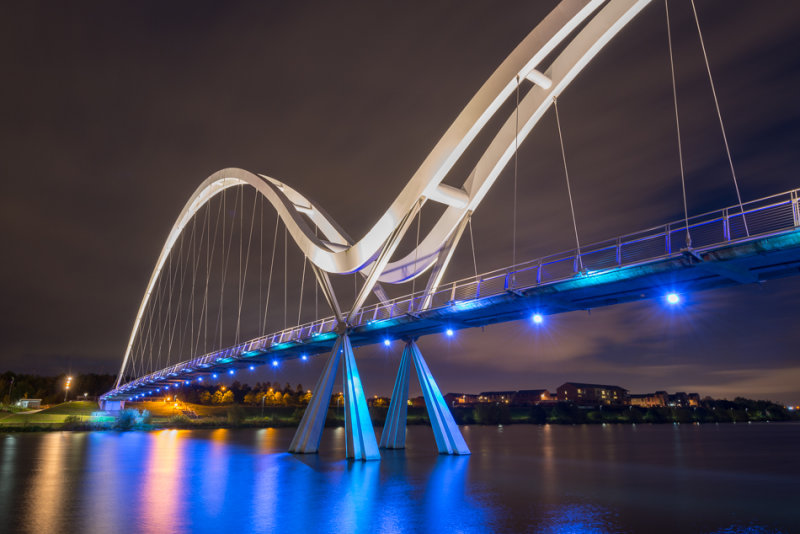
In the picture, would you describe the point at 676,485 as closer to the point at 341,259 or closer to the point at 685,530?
the point at 685,530

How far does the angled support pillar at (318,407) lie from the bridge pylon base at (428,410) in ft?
12.2

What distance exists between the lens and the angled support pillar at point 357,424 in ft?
78.1

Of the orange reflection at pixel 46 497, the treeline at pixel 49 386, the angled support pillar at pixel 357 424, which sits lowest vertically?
the orange reflection at pixel 46 497

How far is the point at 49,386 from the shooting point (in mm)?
133625

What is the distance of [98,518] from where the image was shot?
39.4ft

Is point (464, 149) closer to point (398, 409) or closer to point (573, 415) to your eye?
point (398, 409)

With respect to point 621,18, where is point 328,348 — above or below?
below

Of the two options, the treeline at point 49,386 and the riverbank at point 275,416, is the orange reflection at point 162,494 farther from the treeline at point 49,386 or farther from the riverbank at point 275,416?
the treeline at point 49,386

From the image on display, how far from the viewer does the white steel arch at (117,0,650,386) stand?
1902cm

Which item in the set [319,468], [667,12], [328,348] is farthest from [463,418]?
[667,12]

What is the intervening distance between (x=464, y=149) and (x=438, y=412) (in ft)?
39.5

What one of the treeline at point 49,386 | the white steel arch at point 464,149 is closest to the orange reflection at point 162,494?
the white steel arch at point 464,149

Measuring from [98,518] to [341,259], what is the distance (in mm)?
16422

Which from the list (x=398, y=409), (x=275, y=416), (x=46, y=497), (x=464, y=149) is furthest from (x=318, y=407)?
(x=275, y=416)
